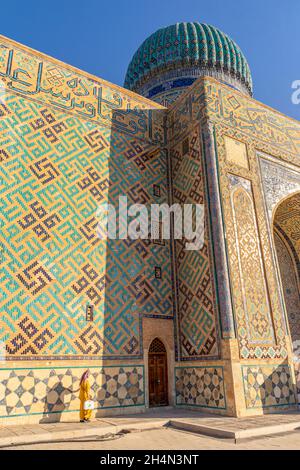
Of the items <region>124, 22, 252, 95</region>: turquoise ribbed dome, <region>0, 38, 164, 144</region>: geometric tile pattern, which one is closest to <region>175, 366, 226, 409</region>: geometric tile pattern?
<region>0, 38, 164, 144</region>: geometric tile pattern

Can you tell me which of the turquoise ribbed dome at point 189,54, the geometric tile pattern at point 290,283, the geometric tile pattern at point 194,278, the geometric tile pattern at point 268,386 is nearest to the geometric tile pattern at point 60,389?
the geometric tile pattern at point 194,278

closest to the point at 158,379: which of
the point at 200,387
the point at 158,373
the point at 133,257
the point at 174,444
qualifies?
the point at 158,373

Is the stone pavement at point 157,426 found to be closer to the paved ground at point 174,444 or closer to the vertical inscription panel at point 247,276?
the paved ground at point 174,444

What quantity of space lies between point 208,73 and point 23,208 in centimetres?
850

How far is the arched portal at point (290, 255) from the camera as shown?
27.3 feet

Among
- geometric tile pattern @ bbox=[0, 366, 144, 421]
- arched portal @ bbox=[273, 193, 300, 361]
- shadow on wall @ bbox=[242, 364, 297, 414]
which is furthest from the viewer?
arched portal @ bbox=[273, 193, 300, 361]

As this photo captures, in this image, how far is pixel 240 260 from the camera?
598cm

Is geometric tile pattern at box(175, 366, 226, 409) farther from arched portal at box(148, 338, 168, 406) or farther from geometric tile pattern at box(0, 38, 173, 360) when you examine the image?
geometric tile pattern at box(0, 38, 173, 360)

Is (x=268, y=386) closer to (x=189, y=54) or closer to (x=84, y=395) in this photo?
(x=84, y=395)

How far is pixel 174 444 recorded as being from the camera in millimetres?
3379

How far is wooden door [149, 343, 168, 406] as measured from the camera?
5.92 metres

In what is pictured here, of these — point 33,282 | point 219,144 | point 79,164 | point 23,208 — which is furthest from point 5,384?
point 219,144

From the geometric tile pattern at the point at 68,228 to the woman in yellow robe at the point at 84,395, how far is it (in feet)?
1.36

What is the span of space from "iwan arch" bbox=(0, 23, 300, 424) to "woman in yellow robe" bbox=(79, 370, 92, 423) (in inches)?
9.5
